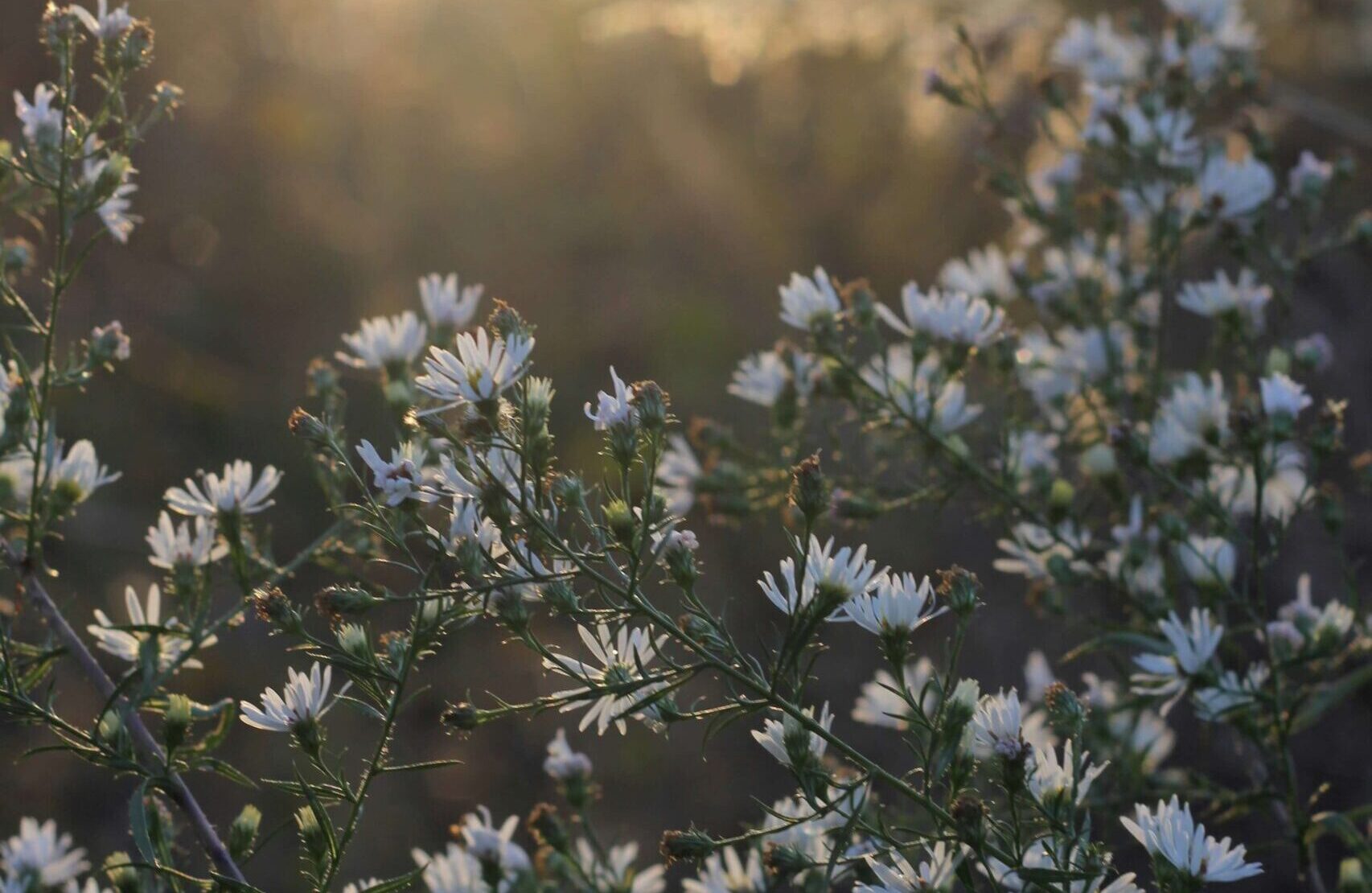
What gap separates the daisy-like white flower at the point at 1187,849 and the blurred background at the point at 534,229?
168 cm

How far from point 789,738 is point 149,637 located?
46 cm

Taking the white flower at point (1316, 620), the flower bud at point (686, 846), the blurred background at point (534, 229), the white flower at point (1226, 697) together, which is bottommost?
the flower bud at point (686, 846)

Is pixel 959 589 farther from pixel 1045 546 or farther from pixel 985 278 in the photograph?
pixel 985 278

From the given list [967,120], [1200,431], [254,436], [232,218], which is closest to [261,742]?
[254,436]

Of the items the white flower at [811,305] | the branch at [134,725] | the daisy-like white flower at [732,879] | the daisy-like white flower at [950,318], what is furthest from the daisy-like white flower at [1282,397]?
the branch at [134,725]

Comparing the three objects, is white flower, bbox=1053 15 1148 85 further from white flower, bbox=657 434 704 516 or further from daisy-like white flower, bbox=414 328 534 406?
daisy-like white flower, bbox=414 328 534 406

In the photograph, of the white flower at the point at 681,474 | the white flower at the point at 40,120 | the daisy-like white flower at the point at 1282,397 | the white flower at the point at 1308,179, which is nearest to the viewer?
the white flower at the point at 40,120

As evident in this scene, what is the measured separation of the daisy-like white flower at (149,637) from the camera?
89 centimetres

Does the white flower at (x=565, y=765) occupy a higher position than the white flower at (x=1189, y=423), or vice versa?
the white flower at (x=1189, y=423)

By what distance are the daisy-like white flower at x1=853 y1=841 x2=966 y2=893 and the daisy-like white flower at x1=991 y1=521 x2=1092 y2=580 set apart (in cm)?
51

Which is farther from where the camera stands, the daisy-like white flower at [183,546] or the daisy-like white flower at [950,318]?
the daisy-like white flower at [950,318]

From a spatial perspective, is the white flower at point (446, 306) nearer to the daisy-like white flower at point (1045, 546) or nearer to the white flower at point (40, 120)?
the white flower at point (40, 120)

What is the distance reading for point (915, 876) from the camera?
0.75 m

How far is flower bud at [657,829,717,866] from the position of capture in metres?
0.79
